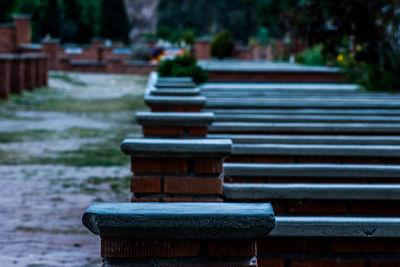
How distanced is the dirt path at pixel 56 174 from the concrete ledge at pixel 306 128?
1457 millimetres

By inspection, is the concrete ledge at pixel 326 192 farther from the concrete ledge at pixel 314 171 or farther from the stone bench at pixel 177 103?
the stone bench at pixel 177 103

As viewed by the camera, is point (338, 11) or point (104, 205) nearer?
point (104, 205)

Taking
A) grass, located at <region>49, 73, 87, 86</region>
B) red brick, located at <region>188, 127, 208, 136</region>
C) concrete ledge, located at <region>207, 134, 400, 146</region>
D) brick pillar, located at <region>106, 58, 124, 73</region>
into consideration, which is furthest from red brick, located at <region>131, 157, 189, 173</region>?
brick pillar, located at <region>106, 58, 124, 73</region>

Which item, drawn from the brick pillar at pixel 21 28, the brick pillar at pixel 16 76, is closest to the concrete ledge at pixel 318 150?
the brick pillar at pixel 16 76

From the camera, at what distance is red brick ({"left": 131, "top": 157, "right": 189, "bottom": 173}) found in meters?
3.57

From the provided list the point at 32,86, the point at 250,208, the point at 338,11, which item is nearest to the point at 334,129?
the point at 250,208

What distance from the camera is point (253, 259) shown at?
223cm

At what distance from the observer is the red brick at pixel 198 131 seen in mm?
4788

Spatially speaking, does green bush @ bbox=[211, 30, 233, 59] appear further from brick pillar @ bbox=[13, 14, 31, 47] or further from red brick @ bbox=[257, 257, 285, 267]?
red brick @ bbox=[257, 257, 285, 267]

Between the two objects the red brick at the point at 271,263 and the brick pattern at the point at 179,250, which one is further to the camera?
the red brick at the point at 271,263

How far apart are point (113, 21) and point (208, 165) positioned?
211 feet

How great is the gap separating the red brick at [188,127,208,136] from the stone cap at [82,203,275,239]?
8.64ft

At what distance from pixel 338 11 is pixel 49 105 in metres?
10.6

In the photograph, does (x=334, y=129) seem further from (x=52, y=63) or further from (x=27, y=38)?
(x=52, y=63)
